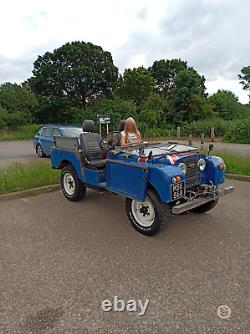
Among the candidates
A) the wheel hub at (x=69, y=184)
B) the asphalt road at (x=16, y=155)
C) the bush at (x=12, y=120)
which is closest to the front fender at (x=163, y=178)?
the wheel hub at (x=69, y=184)

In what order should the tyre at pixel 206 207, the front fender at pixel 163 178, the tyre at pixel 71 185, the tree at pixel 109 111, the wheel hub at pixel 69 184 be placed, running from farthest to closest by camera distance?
the tree at pixel 109 111 < the wheel hub at pixel 69 184 < the tyre at pixel 71 185 < the tyre at pixel 206 207 < the front fender at pixel 163 178

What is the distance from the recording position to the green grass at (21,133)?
81.1ft

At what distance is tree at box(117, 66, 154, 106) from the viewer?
3080 cm

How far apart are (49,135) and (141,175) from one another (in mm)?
8498

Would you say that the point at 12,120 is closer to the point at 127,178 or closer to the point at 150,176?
the point at 127,178

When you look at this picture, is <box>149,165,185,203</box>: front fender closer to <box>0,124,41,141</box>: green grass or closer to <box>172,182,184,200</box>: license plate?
<box>172,182,184,200</box>: license plate

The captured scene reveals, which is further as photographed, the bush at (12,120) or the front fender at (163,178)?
the bush at (12,120)

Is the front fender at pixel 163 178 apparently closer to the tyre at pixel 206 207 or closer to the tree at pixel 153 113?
the tyre at pixel 206 207

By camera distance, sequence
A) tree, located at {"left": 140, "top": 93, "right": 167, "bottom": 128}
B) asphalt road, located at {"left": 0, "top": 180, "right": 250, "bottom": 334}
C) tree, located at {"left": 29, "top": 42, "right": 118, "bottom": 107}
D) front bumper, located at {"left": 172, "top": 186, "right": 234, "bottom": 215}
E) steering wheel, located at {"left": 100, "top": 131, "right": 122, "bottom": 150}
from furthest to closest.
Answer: tree, located at {"left": 29, "top": 42, "right": 118, "bottom": 107} < tree, located at {"left": 140, "top": 93, "right": 167, "bottom": 128} < steering wheel, located at {"left": 100, "top": 131, "right": 122, "bottom": 150} < front bumper, located at {"left": 172, "top": 186, "right": 234, "bottom": 215} < asphalt road, located at {"left": 0, "top": 180, "right": 250, "bottom": 334}

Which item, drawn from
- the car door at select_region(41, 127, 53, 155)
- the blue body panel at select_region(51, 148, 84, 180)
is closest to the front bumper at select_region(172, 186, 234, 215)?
the blue body panel at select_region(51, 148, 84, 180)

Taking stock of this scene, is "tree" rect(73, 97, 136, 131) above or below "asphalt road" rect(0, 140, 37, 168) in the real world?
above

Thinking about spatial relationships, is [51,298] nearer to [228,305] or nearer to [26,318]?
[26,318]

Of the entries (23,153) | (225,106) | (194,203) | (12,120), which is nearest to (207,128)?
(225,106)

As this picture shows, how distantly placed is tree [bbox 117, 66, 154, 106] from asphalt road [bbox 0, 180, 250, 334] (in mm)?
27589
